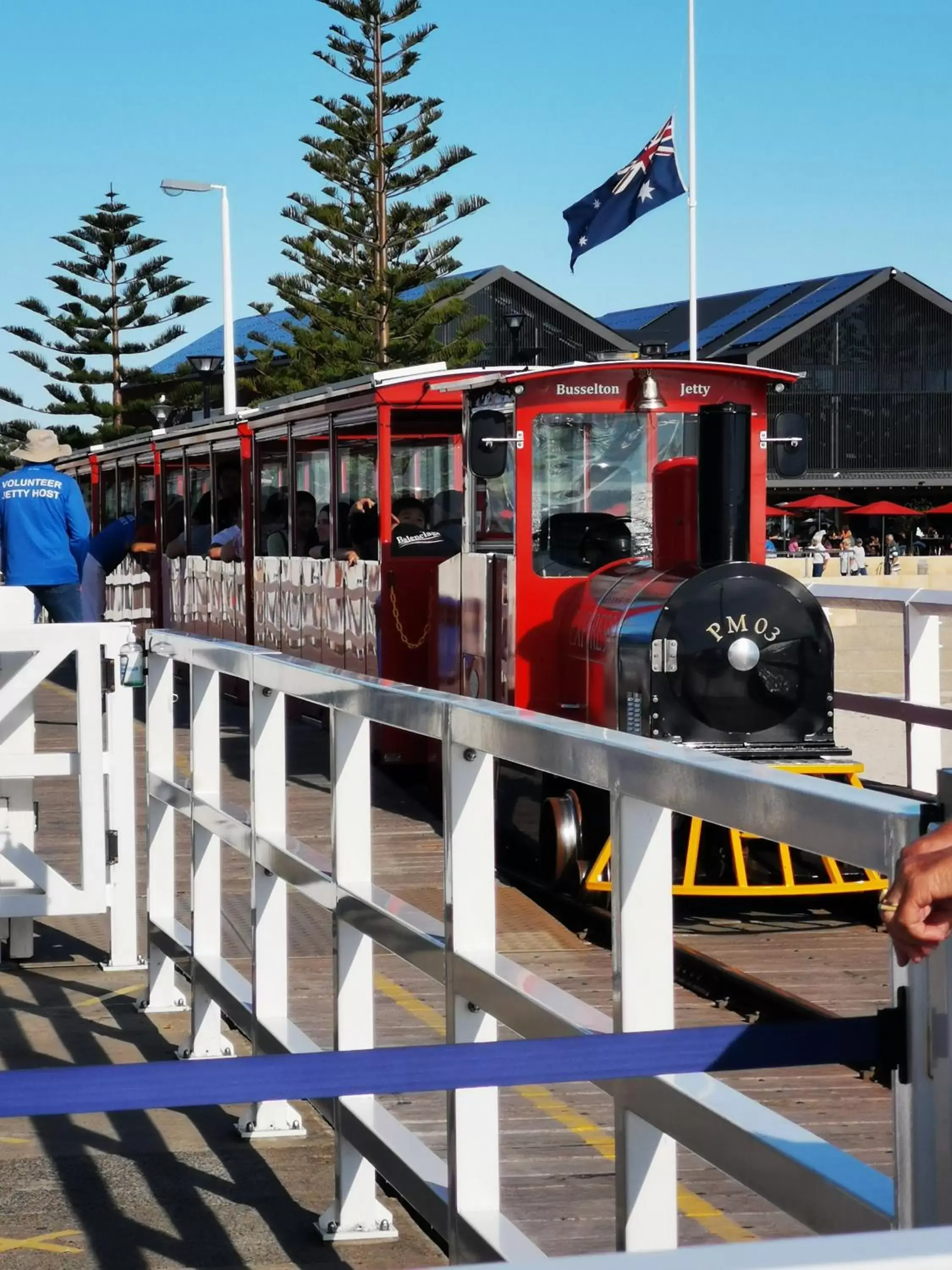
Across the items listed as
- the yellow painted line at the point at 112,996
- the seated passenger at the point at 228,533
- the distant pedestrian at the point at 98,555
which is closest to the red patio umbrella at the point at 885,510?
the seated passenger at the point at 228,533

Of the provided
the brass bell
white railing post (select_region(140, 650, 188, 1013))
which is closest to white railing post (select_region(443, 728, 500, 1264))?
white railing post (select_region(140, 650, 188, 1013))

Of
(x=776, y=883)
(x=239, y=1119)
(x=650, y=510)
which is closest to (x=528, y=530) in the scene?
(x=650, y=510)

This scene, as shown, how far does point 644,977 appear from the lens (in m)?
2.71

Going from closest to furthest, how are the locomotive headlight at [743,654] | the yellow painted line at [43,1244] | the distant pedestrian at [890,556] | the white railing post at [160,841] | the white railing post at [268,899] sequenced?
the yellow painted line at [43,1244] < the white railing post at [268,899] < the white railing post at [160,841] < the locomotive headlight at [743,654] < the distant pedestrian at [890,556]

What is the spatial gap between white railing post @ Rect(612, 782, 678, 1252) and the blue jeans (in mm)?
9355

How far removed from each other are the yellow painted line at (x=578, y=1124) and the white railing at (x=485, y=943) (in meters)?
0.26

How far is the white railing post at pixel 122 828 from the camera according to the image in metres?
7.17

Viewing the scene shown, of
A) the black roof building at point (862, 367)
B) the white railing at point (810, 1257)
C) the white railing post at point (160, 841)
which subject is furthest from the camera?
the black roof building at point (862, 367)

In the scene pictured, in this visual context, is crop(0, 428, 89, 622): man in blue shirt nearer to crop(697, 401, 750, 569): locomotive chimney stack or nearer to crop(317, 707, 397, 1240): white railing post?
crop(697, 401, 750, 569): locomotive chimney stack

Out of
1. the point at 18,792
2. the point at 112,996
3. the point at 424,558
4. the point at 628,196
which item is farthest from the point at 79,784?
the point at 628,196

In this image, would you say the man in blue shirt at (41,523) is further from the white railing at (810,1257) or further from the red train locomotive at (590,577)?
the white railing at (810,1257)

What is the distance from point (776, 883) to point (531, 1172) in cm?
404

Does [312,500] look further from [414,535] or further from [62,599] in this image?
[62,599]

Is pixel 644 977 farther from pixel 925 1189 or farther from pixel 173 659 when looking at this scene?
pixel 173 659
